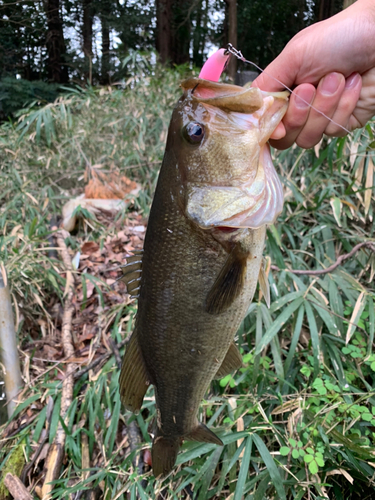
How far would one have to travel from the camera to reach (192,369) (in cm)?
124

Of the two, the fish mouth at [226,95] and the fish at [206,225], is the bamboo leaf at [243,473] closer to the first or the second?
the fish at [206,225]

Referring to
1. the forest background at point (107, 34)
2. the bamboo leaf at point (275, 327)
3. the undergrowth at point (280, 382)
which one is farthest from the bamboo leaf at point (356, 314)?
the forest background at point (107, 34)

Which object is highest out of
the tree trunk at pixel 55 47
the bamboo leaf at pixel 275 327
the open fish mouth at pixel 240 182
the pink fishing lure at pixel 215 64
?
the tree trunk at pixel 55 47

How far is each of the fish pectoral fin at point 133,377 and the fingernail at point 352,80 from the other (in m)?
1.22

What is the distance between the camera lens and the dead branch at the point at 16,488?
1.95m

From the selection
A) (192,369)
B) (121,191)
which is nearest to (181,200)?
(192,369)

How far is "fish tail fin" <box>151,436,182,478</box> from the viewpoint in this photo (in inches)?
53.4

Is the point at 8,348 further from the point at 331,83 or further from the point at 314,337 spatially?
the point at 331,83

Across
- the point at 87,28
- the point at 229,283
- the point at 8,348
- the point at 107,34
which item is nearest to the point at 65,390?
the point at 8,348

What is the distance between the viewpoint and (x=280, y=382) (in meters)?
2.03

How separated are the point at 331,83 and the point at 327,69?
5cm

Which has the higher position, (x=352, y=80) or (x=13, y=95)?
(x=13, y=95)

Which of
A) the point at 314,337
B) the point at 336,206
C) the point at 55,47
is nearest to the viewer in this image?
the point at 314,337

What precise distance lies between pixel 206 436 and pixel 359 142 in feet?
8.00
